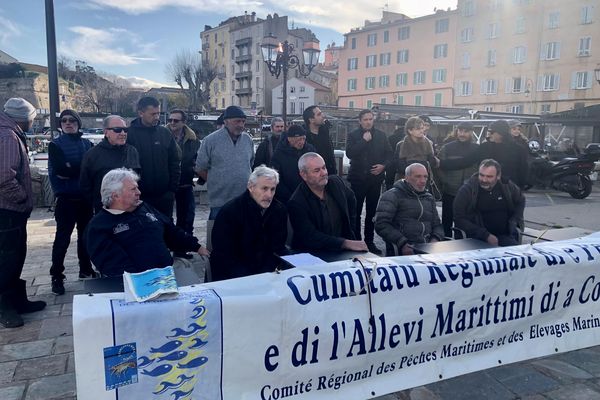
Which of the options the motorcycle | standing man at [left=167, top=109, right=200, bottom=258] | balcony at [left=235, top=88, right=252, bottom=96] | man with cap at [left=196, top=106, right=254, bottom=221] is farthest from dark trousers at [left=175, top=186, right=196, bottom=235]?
balcony at [left=235, top=88, right=252, bottom=96]

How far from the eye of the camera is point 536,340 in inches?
133

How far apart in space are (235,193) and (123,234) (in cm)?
209

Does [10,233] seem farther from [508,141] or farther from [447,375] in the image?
[508,141]

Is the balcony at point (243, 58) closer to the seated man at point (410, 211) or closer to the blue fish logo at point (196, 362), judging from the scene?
the seated man at point (410, 211)

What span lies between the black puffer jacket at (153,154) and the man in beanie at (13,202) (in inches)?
43.1

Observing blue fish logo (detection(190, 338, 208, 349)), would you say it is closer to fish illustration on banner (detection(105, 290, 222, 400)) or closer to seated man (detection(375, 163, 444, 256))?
fish illustration on banner (detection(105, 290, 222, 400))

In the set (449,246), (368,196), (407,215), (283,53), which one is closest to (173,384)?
(449,246)

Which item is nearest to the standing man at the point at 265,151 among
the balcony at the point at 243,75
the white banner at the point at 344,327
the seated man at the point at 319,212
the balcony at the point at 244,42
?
the seated man at the point at 319,212

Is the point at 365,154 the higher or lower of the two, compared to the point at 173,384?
higher

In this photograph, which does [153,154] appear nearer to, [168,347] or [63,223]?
[63,223]

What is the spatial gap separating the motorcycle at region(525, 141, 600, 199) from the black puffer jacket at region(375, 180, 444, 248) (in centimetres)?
958

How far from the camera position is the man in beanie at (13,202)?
148 inches

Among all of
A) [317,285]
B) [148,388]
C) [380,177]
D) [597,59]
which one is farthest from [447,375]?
[597,59]

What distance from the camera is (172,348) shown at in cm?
234
